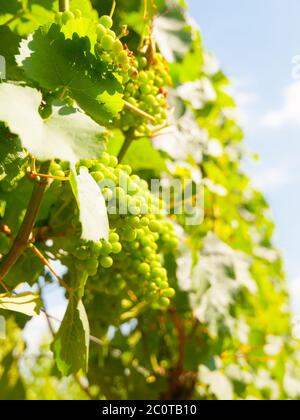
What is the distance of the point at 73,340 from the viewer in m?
1.41

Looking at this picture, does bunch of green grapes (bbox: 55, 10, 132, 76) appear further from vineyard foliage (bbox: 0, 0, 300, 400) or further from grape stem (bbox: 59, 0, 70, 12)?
grape stem (bbox: 59, 0, 70, 12)

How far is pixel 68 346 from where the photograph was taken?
1421 mm

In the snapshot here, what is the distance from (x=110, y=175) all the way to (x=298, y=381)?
267cm

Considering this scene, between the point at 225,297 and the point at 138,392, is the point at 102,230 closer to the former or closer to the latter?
the point at 225,297

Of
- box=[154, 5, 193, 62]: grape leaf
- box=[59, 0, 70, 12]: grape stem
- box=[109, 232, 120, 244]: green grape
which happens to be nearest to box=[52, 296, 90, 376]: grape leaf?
box=[109, 232, 120, 244]: green grape

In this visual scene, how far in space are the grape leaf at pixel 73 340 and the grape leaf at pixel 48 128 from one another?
512 millimetres

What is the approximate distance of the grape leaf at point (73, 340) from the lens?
1387mm

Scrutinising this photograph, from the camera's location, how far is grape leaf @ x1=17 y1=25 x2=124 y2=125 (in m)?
1.12

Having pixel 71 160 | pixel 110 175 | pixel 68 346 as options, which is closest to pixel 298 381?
pixel 68 346

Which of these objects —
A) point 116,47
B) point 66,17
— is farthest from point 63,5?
point 116,47

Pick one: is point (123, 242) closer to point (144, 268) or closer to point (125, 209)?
point (144, 268)

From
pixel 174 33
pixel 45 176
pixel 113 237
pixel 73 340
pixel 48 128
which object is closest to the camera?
pixel 48 128

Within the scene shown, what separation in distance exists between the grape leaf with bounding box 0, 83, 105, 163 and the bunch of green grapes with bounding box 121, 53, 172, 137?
0.40m

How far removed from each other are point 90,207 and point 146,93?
1.94 ft
